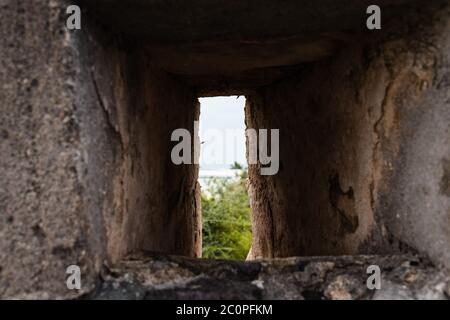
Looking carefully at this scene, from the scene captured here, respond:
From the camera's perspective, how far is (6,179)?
867 mm

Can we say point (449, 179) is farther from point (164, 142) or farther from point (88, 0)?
point (164, 142)

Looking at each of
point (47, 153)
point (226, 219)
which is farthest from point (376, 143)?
point (226, 219)

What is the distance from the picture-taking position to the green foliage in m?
3.64

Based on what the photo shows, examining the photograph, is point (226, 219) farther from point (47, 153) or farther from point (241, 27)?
point (47, 153)

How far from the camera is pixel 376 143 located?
119 cm

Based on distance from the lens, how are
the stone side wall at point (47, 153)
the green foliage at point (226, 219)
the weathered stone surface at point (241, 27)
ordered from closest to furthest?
the stone side wall at point (47, 153) < the weathered stone surface at point (241, 27) < the green foliage at point (226, 219)

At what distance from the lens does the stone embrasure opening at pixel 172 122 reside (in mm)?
872

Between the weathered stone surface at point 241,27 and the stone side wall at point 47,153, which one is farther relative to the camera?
the weathered stone surface at point 241,27

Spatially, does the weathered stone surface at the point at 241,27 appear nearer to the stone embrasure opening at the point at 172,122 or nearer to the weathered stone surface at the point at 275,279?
the stone embrasure opening at the point at 172,122

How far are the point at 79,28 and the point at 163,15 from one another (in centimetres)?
18

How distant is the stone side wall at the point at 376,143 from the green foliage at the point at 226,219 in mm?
1599

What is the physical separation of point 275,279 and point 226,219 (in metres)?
3.19

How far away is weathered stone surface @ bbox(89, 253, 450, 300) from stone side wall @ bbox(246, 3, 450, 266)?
0.07 metres

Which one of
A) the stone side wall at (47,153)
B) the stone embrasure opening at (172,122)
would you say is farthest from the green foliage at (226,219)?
the stone side wall at (47,153)
